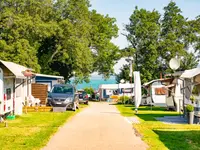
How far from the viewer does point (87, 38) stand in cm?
4088

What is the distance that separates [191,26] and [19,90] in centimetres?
3235

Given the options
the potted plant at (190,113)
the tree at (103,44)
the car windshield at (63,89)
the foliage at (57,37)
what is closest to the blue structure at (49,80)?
the foliage at (57,37)

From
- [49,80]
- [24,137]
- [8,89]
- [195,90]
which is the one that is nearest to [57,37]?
Result: [49,80]

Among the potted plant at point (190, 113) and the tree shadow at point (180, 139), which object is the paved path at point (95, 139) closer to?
the tree shadow at point (180, 139)

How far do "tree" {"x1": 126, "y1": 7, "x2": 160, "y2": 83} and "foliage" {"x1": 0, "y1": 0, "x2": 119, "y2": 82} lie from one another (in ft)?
Result: 8.62

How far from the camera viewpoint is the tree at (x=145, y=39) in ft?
155

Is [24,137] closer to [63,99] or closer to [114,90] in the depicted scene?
[63,99]

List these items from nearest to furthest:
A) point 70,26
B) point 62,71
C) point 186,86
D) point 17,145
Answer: point 17,145 → point 186,86 → point 70,26 → point 62,71

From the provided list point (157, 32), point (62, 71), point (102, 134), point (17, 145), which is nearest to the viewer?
point (17, 145)

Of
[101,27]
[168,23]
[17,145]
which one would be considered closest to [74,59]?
[101,27]

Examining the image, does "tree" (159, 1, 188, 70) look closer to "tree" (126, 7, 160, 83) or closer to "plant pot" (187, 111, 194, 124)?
"tree" (126, 7, 160, 83)

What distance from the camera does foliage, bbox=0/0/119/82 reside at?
32.5 metres

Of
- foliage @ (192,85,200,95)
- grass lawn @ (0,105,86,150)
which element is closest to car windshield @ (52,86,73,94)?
foliage @ (192,85,200,95)

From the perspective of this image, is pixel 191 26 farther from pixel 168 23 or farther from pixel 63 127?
pixel 63 127
